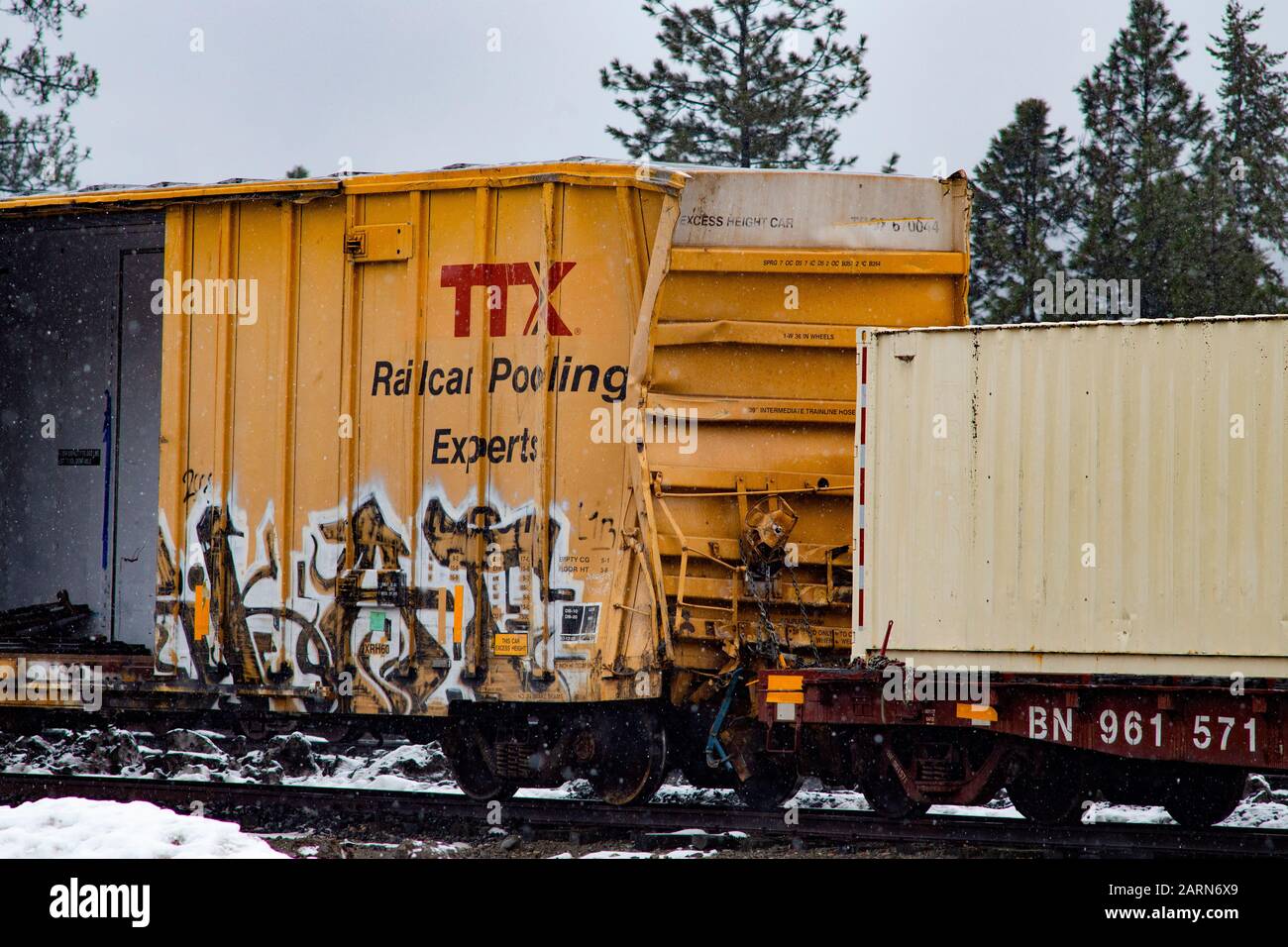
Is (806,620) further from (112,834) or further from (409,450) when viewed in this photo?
(112,834)

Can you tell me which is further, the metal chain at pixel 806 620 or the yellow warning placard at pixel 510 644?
the metal chain at pixel 806 620

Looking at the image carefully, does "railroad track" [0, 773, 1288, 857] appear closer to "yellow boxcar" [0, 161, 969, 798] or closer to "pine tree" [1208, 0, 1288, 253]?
"yellow boxcar" [0, 161, 969, 798]

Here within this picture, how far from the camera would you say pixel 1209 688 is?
7.86 metres

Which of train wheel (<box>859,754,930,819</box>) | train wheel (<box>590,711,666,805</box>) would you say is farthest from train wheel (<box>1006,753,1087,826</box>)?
train wheel (<box>590,711,666,805</box>)

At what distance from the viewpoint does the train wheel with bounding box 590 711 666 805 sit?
9.52 metres

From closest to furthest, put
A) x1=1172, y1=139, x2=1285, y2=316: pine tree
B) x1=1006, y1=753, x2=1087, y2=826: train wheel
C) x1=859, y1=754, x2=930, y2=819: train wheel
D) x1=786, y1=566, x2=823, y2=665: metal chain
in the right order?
1. x1=1006, y1=753, x2=1087, y2=826: train wheel
2. x1=859, y1=754, x2=930, y2=819: train wheel
3. x1=786, y1=566, x2=823, y2=665: metal chain
4. x1=1172, y1=139, x2=1285, y2=316: pine tree

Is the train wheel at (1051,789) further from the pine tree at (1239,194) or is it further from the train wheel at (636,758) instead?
the pine tree at (1239,194)

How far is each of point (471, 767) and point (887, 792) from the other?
2.89 meters

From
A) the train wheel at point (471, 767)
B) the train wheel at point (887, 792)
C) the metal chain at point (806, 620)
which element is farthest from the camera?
the train wheel at point (471, 767)

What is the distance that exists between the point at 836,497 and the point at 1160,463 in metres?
2.34

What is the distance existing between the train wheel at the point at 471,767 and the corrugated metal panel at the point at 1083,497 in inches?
116

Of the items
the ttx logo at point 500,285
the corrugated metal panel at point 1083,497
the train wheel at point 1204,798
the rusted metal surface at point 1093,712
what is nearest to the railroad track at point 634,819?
the train wheel at point 1204,798

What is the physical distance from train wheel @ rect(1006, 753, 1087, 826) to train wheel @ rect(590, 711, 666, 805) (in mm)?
2268

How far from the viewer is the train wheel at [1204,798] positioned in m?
8.98
